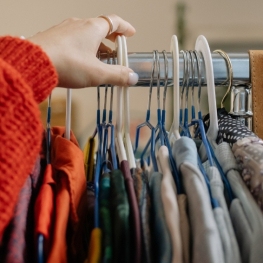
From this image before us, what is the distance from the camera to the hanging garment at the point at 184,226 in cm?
35

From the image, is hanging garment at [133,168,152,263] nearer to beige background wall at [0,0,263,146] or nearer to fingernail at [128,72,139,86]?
fingernail at [128,72,139,86]

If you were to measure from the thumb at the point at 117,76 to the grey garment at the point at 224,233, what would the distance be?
207mm

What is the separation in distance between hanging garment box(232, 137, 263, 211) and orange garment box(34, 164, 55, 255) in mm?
201

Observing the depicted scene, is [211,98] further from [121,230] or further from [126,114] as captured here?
[121,230]

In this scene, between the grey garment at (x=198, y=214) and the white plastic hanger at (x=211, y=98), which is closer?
the grey garment at (x=198, y=214)

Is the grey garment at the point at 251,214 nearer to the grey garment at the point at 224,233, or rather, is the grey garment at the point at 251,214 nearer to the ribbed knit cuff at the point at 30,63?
the grey garment at the point at 224,233

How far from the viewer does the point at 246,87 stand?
0.56 m

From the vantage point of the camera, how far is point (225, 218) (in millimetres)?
360

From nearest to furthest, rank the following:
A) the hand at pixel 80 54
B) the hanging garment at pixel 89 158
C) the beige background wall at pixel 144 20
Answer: the hand at pixel 80 54
the hanging garment at pixel 89 158
the beige background wall at pixel 144 20

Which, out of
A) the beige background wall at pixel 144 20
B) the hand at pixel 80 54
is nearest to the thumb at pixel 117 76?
the hand at pixel 80 54

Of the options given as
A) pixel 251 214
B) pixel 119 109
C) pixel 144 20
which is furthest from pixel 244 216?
pixel 144 20

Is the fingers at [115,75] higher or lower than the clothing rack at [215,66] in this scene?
lower

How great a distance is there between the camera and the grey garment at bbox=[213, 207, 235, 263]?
13.1 inches

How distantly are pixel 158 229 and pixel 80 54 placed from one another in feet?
0.73
